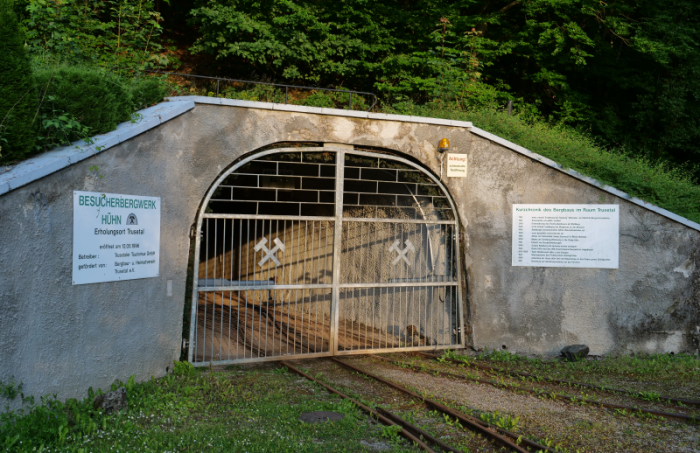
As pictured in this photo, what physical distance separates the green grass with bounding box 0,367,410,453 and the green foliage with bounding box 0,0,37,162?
270cm

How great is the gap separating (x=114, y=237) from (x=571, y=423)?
19.6 ft

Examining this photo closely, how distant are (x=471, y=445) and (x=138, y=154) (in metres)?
5.43

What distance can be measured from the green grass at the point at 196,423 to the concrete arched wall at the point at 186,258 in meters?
0.49

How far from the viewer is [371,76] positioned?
770 inches

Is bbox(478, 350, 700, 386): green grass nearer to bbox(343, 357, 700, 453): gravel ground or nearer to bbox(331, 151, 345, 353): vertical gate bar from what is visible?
bbox(343, 357, 700, 453): gravel ground

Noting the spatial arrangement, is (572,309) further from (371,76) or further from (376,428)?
(371,76)

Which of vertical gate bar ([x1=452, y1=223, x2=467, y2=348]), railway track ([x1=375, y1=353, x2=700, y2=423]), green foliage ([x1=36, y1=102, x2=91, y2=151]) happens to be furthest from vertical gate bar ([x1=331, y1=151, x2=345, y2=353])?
green foliage ([x1=36, y1=102, x2=91, y2=151])

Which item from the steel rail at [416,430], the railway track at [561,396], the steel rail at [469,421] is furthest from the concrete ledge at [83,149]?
the railway track at [561,396]

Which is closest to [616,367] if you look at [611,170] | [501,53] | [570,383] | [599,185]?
[570,383]

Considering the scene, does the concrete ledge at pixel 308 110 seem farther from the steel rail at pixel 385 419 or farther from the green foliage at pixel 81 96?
the steel rail at pixel 385 419

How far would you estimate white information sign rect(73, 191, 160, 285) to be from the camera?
6.19 meters

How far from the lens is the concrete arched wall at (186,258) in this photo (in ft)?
18.5

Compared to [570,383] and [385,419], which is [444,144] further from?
[385,419]

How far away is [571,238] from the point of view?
10.1 meters
